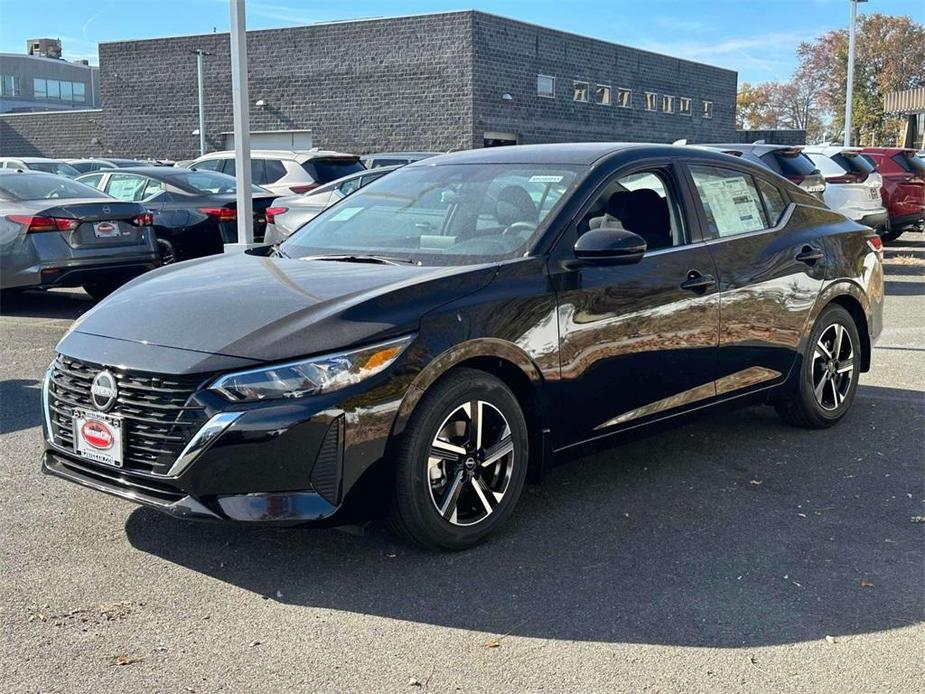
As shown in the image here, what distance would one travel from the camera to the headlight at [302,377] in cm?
351

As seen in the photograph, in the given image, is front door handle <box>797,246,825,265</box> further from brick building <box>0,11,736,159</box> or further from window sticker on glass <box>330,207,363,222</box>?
brick building <box>0,11,736,159</box>

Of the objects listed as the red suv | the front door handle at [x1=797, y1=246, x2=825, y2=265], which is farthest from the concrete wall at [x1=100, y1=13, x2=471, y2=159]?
the front door handle at [x1=797, y1=246, x2=825, y2=265]

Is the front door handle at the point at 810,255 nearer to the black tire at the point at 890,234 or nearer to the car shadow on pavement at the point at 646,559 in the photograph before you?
the car shadow on pavement at the point at 646,559

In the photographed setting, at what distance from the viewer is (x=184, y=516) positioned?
3561mm

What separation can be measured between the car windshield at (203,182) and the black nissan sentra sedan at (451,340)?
7.23 metres

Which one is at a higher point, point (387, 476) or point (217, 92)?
point (217, 92)

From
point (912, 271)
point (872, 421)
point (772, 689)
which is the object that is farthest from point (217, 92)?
point (772, 689)

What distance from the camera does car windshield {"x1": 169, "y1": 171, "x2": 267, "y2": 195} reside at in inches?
479

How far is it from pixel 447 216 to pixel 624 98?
3943cm

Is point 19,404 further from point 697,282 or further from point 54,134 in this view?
point 54,134

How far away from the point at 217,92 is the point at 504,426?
121 feet

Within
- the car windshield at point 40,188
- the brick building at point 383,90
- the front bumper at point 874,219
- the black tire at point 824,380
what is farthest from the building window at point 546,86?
the black tire at point 824,380

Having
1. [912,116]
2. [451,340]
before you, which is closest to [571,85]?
[912,116]

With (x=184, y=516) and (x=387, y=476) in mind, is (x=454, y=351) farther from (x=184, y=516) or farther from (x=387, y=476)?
(x=184, y=516)
